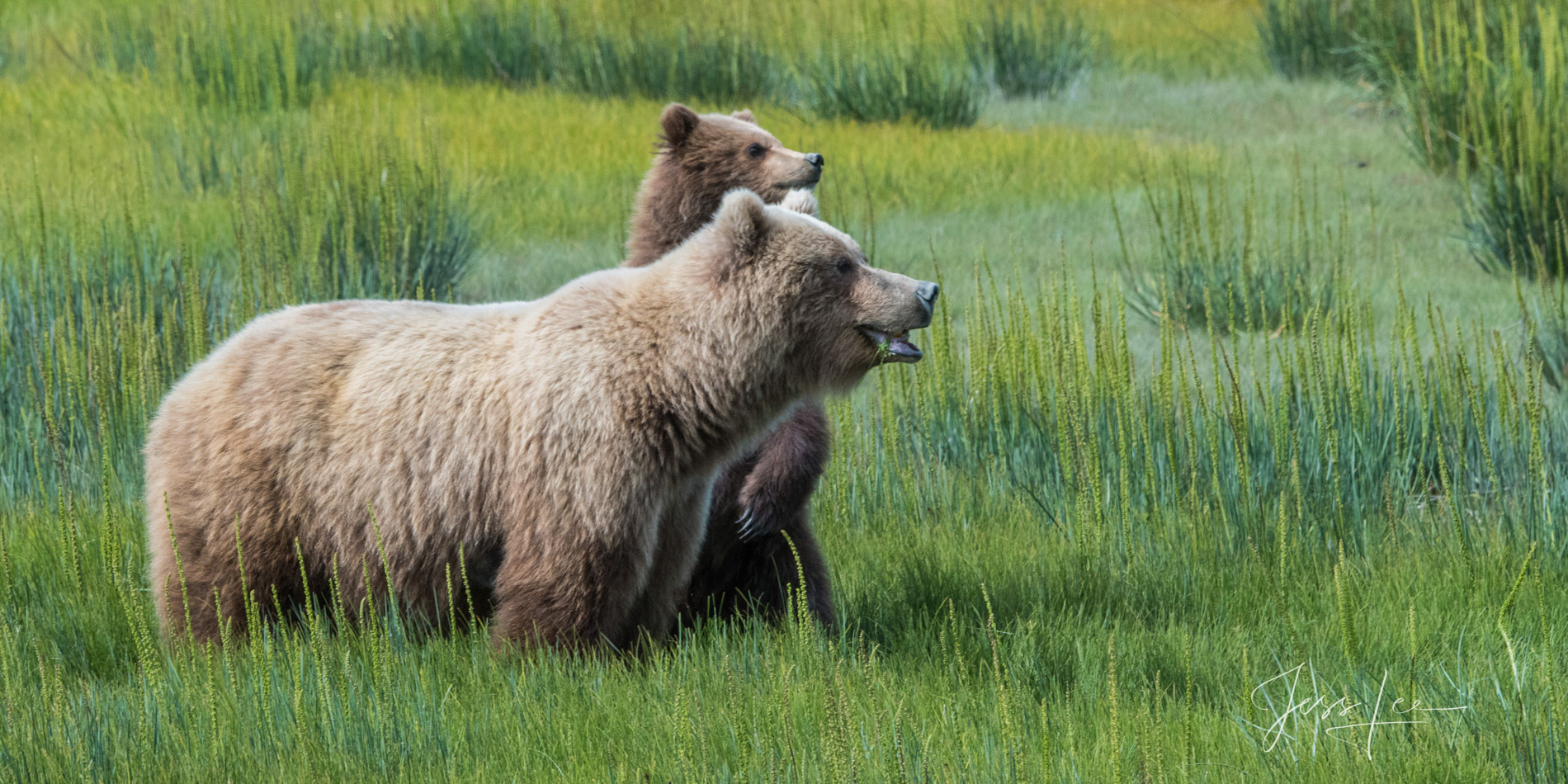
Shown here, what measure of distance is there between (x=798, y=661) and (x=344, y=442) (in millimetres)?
1261

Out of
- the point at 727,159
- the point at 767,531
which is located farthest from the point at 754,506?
the point at 727,159

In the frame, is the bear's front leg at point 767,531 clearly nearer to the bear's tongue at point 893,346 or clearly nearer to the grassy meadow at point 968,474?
the grassy meadow at point 968,474

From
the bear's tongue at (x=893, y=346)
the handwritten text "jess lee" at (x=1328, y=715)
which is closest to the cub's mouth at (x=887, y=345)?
the bear's tongue at (x=893, y=346)

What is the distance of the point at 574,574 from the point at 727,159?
1.97 metres

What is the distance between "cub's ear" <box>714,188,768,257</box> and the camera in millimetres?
3502

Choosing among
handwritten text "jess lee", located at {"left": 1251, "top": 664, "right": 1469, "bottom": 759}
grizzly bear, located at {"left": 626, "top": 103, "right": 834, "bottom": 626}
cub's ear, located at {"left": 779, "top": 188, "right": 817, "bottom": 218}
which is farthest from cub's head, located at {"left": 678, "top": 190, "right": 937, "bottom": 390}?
handwritten text "jess lee", located at {"left": 1251, "top": 664, "right": 1469, "bottom": 759}

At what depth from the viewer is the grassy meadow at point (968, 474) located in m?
3.09

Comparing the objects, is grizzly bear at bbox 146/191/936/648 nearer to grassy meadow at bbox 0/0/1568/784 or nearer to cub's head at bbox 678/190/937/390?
cub's head at bbox 678/190/937/390

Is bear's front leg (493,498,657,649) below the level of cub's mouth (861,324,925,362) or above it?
below

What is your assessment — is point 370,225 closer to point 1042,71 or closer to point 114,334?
point 114,334

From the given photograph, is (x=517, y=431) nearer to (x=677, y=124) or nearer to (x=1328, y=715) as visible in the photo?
(x=677, y=124)

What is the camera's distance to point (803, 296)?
11.7 feet

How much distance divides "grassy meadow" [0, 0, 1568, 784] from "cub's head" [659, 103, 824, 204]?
36 cm

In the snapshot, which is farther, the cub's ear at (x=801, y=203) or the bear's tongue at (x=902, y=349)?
the cub's ear at (x=801, y=203)
